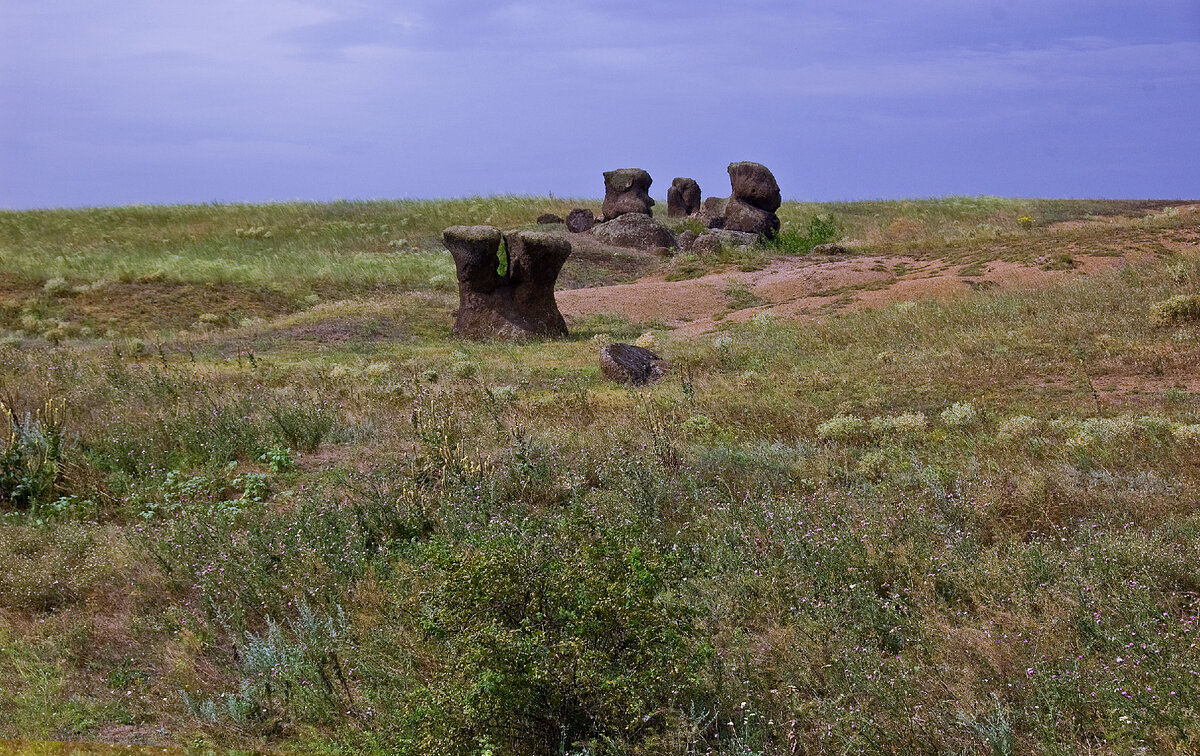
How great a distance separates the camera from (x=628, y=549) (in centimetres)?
419

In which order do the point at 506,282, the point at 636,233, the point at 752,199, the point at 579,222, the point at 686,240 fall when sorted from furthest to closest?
the point at 579,222, the point at 752,199, the point at 636,233, the point at 686,240, the point at 506,282

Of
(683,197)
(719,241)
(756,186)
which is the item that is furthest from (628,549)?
(683,197)

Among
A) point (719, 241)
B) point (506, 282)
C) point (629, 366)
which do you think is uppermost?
point (719, 241)

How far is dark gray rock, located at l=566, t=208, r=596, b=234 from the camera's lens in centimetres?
3666

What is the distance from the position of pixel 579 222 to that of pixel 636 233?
3.94m

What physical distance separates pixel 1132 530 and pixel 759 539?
193cm

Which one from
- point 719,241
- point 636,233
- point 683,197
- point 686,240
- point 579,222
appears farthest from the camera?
point 683,197

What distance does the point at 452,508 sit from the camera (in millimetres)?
6145

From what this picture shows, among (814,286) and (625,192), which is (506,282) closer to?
(814,286)

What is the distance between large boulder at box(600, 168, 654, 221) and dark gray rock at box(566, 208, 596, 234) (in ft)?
2.63

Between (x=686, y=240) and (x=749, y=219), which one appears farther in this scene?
(x=749, y=219)

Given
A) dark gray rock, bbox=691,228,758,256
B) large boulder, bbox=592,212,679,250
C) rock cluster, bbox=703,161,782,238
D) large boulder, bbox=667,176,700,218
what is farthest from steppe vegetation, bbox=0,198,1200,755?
large boulder, bbox=667,176,700,218

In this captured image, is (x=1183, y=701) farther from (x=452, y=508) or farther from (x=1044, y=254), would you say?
(x=1044, y=254)

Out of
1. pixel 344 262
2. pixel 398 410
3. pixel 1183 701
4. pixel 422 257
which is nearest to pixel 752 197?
pixel 422 257
